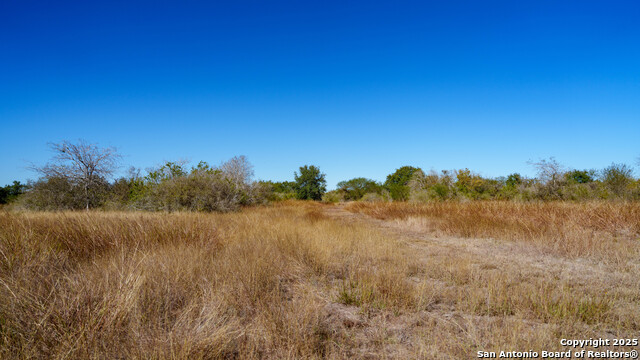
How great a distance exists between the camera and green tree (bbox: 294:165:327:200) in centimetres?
4547

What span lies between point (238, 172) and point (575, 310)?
25907mm

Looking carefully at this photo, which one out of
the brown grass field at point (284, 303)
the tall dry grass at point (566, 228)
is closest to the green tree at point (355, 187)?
the tall dry grass at point (566, 228)

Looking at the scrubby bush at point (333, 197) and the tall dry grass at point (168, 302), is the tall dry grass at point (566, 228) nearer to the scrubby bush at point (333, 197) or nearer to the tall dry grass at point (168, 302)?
the tall dry grass at point (168, 302)

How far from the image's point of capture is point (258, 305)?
8.74 feet

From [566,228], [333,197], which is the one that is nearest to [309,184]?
[333,197]

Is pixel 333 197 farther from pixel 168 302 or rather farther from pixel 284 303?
pixel 168 302

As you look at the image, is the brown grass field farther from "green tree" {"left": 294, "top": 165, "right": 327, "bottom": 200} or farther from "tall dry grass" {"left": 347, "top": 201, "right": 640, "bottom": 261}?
"green tree" {"left": 294, "top": 165, "right": 327, "bottom": 200}

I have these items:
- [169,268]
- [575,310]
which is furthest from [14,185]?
[575,310]

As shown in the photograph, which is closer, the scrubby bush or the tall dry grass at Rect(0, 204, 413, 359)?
the tall dry grass at Rect(0, 204, 413, 359)

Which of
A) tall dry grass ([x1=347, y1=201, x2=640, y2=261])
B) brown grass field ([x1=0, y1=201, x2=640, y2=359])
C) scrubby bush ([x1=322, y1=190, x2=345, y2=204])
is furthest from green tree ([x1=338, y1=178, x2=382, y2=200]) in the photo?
brown grass field ([x1=0, y1=201, x2=640, y2=359])

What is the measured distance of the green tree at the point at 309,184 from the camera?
149ft

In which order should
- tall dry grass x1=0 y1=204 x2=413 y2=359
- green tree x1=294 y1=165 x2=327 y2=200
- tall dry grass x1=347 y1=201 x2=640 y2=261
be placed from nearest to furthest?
tall dry grass x1=0 y1=204 x2=413 y2=359 → tall dry grass x1=347 y1=201 x2=640 y2=261 → green tree x1=294 y1=165 x2=327 y2=200

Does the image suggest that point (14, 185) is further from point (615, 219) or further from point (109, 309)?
point (615, 219)

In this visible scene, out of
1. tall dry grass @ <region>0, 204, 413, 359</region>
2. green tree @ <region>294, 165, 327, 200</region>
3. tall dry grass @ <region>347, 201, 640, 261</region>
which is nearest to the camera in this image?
tall dry grass @ <region>0, 204, 413, 359</region>
